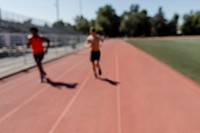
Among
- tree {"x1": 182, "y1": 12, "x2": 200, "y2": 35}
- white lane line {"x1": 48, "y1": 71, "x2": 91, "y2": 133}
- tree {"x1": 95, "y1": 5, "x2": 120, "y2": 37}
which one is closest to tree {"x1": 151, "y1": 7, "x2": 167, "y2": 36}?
tree {"x1": 182, "y1": 12, "x2": 200, "y2": 35}

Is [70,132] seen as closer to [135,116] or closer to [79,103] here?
[135,116]

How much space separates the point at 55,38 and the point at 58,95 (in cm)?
2049

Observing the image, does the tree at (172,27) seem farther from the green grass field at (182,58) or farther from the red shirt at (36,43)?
the red shirt at (36,43)

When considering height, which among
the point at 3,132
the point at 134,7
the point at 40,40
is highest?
the point at 134,7

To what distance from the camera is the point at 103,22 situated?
383ft

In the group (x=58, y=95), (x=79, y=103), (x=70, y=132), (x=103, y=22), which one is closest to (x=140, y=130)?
(x=70, y=132)

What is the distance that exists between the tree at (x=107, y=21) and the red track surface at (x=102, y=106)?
104 meters

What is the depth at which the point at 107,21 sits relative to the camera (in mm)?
118000

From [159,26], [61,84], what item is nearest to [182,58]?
[61,84]

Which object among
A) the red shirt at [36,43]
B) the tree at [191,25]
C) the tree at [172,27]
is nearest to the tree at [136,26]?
the tree at [172,27]

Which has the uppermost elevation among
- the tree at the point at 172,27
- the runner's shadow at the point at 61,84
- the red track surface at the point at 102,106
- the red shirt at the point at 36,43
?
the tree at the point at 172,27

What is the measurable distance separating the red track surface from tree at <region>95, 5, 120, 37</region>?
104m

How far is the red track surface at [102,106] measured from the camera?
19.7 ft

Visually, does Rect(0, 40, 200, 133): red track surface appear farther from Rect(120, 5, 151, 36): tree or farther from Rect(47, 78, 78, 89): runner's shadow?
Rect(120, 5, 151, 36): tree
